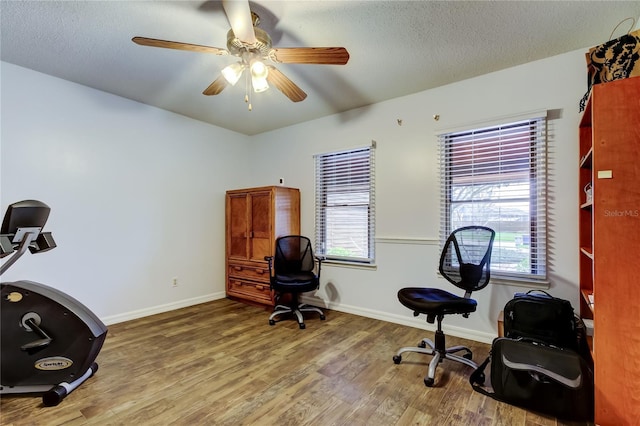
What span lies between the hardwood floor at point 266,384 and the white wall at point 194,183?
63 centimetres

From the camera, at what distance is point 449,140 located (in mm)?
2980

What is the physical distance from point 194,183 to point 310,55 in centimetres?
276

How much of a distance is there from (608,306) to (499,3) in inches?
74.3

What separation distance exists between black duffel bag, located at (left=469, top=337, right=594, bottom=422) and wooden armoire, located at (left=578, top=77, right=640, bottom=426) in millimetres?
84

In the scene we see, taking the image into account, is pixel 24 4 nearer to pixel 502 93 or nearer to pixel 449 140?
pixel 449 140

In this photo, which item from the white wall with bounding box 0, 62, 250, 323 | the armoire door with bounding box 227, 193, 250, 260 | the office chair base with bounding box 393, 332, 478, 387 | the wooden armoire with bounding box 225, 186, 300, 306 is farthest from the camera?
the armoire door with bounding box 227, 193, 250, 260

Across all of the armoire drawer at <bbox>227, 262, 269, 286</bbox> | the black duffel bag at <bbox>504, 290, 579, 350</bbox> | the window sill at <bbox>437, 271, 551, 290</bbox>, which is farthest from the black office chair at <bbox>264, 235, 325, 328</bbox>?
the black duffel bag at <bbox>504, 290, 579, 350</bbox>

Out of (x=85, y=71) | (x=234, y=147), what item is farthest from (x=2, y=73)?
(x=234, y=147)

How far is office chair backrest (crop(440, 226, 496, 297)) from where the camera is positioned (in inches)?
91.4

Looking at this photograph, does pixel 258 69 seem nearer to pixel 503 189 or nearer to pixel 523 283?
pixel 503 189

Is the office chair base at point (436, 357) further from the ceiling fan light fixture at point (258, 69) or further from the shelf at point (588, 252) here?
the ceiling fan light fixture at point (258, 69)

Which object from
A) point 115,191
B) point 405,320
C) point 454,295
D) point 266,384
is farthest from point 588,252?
point 115,191

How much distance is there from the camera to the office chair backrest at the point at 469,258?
232 centimetres

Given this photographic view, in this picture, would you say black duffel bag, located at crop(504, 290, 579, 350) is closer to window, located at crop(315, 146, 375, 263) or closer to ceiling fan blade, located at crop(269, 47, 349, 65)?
window, located at crop(315, 146, 375, 263)
